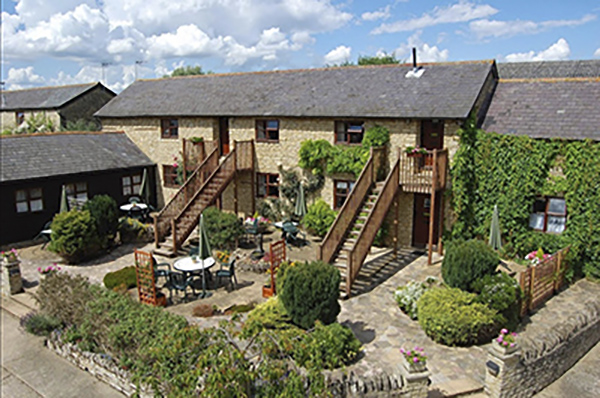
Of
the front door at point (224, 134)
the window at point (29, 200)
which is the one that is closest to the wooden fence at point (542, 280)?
the front door at point (224, 134)

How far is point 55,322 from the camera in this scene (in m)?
12.8

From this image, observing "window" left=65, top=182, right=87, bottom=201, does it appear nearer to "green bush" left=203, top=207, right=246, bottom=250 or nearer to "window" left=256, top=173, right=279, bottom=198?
"green bush" left=203, top=207, right=246, bottom=250

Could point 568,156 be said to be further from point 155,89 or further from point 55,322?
point 155,89

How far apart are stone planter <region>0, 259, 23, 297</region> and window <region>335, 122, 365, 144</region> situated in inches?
498

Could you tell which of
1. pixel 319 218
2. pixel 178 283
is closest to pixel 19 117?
pixel 319 218

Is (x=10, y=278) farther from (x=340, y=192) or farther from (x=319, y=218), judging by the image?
(x=340, y=192)

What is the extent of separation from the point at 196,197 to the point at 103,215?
12.0ft

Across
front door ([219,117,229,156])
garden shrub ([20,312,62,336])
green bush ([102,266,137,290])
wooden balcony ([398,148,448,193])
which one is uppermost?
front door ([219,117,229,156])

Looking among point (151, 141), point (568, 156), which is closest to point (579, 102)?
point (568, 156)

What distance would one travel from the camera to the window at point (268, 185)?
2195 cm

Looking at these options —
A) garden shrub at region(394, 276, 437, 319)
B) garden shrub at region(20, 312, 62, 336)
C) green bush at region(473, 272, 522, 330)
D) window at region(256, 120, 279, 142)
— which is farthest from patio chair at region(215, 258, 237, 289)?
window at region(256, 120, 279, 142)

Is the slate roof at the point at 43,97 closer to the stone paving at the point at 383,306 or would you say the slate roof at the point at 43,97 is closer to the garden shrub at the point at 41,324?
the stone paving at the point at 383,306

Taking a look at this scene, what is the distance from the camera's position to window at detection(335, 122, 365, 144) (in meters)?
19.2

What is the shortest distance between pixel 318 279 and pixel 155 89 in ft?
66.6
